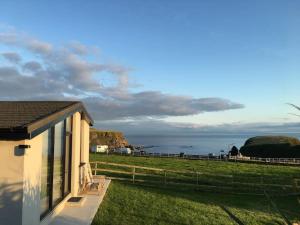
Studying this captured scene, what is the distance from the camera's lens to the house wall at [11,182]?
7785mm

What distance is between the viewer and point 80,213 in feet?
39.4

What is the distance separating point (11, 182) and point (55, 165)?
12.1ft

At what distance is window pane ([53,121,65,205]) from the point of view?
37.9ft

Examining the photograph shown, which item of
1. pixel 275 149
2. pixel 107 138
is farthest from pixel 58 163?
Answer: pixel 107 138

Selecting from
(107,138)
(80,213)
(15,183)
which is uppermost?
(107,138)

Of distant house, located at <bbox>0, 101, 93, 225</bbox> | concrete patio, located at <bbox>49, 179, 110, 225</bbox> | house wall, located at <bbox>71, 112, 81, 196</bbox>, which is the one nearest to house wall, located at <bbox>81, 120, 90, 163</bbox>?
house wall, located at <bbox>71, 112, 81, 196</bbox>

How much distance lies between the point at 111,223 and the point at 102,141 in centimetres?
9041

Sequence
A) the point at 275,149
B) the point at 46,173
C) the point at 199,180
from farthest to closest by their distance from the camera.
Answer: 1. the point at 275,149
2. the point at 199,180
3. the point at 46,173

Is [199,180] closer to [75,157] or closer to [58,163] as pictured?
[75,157]

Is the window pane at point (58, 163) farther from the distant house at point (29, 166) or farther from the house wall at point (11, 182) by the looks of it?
the house wall at point (11, 182)

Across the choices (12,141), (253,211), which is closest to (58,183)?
(12,141)

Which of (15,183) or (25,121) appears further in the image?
(25,121)

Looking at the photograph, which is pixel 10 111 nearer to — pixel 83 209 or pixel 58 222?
pixel 58 222

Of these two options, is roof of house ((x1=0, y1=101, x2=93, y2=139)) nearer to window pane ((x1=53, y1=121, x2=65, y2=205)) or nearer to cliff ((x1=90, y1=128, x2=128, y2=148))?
window pane ((x1=53, y1=121, x2=65, y2=205))
